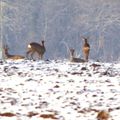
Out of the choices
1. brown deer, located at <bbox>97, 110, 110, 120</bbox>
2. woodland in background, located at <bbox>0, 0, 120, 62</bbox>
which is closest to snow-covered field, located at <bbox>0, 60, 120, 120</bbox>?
brown deer, located at <bbox>97, 110, 110, 120</bbox>

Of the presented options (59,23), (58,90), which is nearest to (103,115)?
(58,90)

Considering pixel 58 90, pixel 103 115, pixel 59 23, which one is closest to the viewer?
pixel 103 115

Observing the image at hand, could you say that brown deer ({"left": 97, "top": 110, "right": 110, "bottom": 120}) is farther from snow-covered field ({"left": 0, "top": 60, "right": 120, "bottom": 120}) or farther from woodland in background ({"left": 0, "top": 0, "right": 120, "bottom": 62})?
woodland in background ({"left": 0, "top": 0, "right": 120, "bottom": 62})

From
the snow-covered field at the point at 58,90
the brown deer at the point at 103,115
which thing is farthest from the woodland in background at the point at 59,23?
the brown deer at the point at 103,115

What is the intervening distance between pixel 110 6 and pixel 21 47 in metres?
17.7

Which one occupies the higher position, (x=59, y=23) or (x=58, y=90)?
(x=59, y=23)

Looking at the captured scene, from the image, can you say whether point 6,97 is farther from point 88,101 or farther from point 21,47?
point 21,47

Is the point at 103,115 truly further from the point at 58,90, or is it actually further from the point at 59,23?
the point at 59,23

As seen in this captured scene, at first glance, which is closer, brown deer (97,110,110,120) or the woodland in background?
brown deer (97,110,110,120)

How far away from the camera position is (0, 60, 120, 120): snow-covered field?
15.1 meters

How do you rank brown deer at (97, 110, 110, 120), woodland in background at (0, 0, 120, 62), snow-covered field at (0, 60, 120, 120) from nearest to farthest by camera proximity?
brown deer at (97, 110, 110, 120)
snow-covered field at (0, 60, 120, 120)
woodland in background at (0, 0, 120, 62)

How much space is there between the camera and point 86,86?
17.4 meters

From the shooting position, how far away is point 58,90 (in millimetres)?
17031

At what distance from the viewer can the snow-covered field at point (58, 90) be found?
15.1 m
